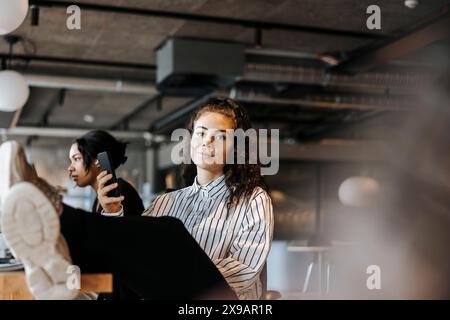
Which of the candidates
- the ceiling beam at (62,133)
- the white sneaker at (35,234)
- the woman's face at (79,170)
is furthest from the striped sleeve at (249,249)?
the ceiling beam at (62,133)

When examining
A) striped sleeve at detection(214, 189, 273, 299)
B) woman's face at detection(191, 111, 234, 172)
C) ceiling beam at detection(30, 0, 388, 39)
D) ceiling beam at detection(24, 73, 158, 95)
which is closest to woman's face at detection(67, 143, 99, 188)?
woman's face at detection(191, 111, 234, 172)

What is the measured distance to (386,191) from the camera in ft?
21.4

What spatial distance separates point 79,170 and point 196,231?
3.11 feet

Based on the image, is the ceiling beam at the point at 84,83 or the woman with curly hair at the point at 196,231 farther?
the ceiling beam at the point at 84,83

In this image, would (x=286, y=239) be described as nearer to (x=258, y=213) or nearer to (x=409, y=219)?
(x=409, y=219)

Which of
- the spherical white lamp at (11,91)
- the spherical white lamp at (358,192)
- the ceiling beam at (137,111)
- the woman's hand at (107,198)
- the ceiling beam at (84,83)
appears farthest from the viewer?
the ceiling beam at (137,111)

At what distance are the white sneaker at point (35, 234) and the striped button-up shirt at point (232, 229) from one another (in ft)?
1.49

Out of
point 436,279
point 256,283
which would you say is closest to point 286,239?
point 436,279

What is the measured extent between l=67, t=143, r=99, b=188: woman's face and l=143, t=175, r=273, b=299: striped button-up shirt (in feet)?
2.70

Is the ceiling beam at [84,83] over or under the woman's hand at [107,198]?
over

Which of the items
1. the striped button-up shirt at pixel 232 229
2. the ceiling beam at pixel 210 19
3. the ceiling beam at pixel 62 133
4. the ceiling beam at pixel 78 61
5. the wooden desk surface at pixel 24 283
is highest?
the ceiling beam at pixel 210 19

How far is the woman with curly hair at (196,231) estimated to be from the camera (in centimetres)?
104

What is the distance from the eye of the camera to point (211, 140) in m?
1.45

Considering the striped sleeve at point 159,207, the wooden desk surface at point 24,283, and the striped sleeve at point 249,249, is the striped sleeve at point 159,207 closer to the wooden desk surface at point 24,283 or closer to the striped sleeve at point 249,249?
the striped sleeve at point 249,249
